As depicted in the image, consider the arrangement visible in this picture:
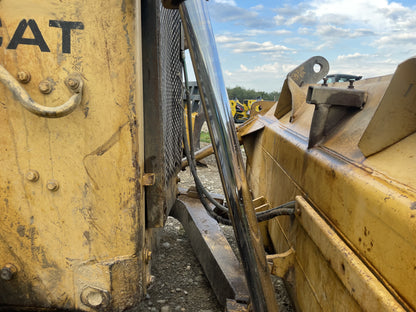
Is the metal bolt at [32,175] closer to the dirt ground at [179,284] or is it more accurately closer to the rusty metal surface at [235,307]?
the rusty metal surface at [235,307]

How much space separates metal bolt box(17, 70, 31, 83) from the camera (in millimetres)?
1032

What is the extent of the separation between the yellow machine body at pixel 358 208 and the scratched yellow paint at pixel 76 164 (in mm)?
699

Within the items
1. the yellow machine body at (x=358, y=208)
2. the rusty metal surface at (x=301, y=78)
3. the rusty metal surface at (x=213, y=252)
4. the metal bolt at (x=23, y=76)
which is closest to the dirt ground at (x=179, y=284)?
the rusty metal surface at (x=213, y=252)

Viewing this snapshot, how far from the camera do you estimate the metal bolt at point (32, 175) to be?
111 cm

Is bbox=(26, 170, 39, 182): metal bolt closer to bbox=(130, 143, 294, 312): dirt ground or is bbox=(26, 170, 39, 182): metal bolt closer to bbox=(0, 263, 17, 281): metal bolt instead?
bbox=(0, 263, 17, 281): metal bolt

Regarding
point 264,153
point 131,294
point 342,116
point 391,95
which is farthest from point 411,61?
point 264,153

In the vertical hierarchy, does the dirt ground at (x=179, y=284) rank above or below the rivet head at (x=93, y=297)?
below

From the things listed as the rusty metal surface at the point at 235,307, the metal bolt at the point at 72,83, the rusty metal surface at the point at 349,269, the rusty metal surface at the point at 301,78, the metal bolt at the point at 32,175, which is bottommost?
the rusty metal surface at the point at 235,307

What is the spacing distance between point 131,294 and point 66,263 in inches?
10.4

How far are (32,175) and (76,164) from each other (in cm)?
15

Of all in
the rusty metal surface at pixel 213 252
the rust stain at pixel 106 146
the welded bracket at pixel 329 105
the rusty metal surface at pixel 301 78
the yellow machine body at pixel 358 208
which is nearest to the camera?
the yellow machine body at pixel 358 208

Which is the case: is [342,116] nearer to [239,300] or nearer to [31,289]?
[239,300]

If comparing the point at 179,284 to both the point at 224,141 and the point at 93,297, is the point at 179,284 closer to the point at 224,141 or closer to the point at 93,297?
the point at 93,297

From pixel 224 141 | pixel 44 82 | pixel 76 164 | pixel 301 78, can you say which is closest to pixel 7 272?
pixel 76 164
